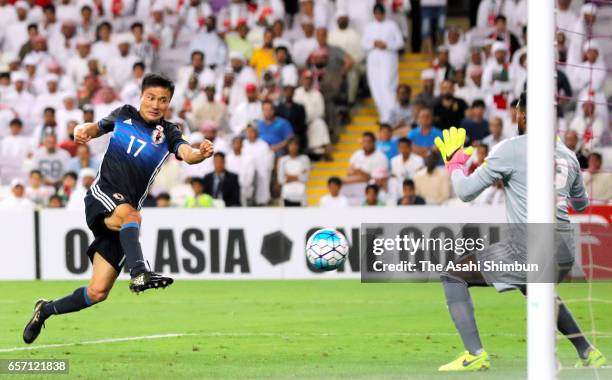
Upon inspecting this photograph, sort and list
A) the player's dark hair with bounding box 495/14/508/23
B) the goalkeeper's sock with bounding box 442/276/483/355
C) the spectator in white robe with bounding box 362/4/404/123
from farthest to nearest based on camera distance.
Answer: the spectator in white robe with bounding box 362/4/404/123 → the player's dark hair with bounding box 495/14/508/23 → the goalkeeper's sock with bounding box 442/276/483/355

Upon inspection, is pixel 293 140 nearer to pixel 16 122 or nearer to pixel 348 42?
pixel 348 42

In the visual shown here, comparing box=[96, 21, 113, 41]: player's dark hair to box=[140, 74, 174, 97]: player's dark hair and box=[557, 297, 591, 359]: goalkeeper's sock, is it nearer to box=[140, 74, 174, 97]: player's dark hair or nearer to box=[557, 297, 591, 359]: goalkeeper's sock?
box=[140, 74, 174, 97]: player's dark hair

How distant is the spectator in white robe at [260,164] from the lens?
2128 centimetres

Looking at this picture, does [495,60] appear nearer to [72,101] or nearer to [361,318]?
[72,101]

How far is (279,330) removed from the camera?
12.7 metres

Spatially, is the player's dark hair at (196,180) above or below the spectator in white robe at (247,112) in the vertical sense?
below

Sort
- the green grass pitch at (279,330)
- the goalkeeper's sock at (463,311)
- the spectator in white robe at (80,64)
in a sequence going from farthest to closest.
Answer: the spectator in white robe at (80,64) < the green grass pitch at (279,330) < the goalkeeper's sock at (463,311)

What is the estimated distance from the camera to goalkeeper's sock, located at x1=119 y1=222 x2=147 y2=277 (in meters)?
9.49

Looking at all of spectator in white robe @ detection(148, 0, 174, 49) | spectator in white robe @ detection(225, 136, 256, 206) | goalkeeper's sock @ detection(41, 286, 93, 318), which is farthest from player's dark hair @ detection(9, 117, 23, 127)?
goalkeeper's sock @ detection(41, 286, 93, 318)

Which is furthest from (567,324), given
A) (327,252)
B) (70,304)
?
(70,304)

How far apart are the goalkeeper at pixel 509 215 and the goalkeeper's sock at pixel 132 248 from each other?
2.23 meters

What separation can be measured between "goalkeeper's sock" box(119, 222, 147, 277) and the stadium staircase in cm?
1214

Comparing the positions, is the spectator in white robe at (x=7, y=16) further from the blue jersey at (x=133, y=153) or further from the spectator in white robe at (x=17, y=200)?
the blue jersey at (x=133, y=153)

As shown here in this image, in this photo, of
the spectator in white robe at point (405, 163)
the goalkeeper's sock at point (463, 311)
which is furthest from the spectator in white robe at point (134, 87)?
the goalkeeper's sock at point (463, 311)
